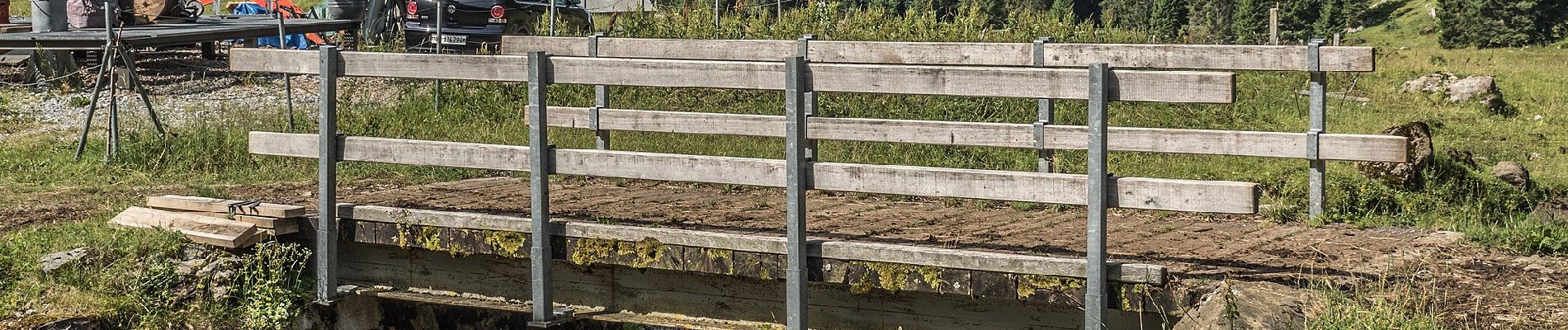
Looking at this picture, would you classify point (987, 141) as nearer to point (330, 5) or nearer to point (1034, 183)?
point (1034, 183)

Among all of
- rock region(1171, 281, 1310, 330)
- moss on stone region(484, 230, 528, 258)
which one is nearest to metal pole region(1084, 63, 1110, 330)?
rock region(1171, 281, 1310, 330)

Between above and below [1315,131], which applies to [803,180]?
below

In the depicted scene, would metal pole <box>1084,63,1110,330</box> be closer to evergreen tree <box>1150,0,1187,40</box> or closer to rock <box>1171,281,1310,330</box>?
rock <box>1171,281,1310,330</box>

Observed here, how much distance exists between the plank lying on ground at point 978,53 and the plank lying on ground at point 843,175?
2.94 meters

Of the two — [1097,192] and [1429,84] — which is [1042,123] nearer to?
[1097,192]

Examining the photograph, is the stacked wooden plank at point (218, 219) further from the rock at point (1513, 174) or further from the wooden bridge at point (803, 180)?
the rock at point (1513, 174)

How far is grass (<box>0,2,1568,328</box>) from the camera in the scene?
7.71m

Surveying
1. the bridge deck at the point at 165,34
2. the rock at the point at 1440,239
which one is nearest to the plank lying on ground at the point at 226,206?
the rock at the point at 1440,239

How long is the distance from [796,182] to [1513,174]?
17.9ft

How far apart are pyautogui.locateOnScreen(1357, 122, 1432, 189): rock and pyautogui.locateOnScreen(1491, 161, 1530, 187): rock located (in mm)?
470

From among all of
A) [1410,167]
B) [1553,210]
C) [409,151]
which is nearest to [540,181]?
[409,151]

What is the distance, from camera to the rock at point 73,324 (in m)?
7.30

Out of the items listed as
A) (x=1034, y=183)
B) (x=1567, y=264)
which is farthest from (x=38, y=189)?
(x=1567, y=264)

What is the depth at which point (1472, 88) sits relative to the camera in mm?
17312
